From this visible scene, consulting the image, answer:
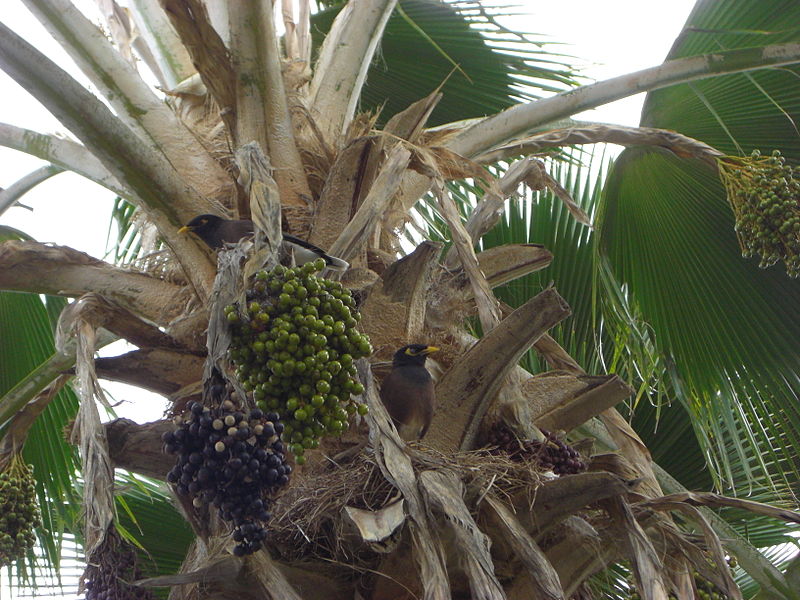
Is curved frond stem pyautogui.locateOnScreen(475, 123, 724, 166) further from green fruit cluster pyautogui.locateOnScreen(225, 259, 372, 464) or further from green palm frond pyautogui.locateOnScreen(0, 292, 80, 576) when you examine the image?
green palm frond pyautogui.locateOnScreen(0, 292, 80, 576)

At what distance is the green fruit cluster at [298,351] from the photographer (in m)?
1.64

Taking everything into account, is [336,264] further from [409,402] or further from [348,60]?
[348,60]

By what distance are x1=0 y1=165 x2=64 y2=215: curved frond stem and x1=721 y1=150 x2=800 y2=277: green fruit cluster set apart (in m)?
2.61

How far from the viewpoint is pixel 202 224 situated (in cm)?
235

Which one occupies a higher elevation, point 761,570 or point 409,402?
point 409,402

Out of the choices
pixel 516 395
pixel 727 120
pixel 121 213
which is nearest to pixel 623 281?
pixel 727 120

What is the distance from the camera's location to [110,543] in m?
1.76

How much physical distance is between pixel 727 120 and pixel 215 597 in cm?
279

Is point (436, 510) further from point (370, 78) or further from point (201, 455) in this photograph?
point (370, 78)

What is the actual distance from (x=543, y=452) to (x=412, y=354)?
0.42 meters

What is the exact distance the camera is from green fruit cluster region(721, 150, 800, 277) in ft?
9.05

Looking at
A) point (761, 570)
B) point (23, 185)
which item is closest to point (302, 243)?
point (761, 570)

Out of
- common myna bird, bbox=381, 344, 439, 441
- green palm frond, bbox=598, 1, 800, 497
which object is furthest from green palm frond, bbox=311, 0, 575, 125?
common myna bird, bbox=381, 344, 439, 441

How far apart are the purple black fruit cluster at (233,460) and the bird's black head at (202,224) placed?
0.84 metres
